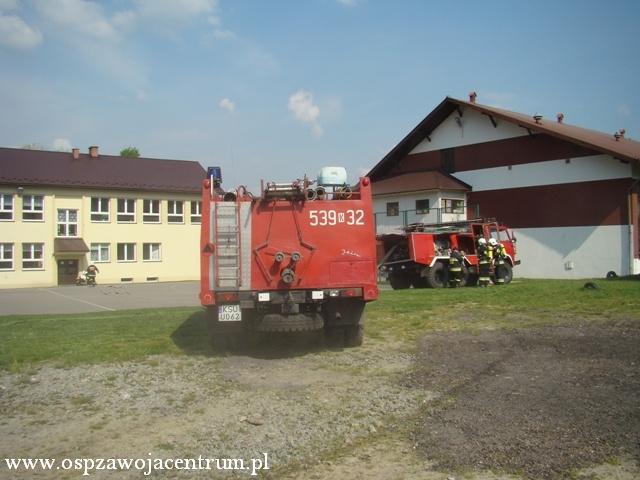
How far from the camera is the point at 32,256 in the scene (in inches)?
1619

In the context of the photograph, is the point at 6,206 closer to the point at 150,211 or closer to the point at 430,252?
the point at 150,211

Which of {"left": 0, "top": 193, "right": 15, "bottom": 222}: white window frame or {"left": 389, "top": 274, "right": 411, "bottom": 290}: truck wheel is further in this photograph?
{"left": 0, "top": 193, "right": 15, "bottom": 222}: white window frame

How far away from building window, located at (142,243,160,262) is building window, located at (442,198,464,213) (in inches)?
873

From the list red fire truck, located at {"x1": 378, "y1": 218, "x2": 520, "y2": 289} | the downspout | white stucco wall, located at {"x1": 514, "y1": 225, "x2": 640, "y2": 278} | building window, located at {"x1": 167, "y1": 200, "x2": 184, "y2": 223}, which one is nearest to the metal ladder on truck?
red fire truck, located at {"x1": 378, "y1": 218, "x2": 520, "y2": 289}

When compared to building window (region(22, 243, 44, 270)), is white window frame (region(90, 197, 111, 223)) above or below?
above

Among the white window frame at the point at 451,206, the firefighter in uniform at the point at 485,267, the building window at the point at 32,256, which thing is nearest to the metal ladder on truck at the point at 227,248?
the firefighter in uniform at the point at 485,267

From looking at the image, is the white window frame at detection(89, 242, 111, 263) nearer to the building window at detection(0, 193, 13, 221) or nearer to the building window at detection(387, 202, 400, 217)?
the building window at detection(0, 193, 13, 221)

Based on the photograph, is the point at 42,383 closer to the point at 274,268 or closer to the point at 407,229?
the point at 274,268

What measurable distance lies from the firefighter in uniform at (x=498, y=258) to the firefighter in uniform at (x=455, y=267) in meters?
1.24

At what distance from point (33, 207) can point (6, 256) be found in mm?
3746

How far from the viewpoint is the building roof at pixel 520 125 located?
29.6 metres

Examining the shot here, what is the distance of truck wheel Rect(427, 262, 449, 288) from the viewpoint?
69.8 ft

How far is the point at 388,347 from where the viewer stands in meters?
→ 9.97

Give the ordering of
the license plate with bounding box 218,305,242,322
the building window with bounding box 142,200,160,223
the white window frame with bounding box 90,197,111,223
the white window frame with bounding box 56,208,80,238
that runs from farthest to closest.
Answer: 1. the building window with bounding box 142,200,160,223
2. the white window frame with bounding box 90,197,111,223
3. the white window frame with bounding box 56,208,80,238
4. the license plate with bounding box 218,305,242,322
